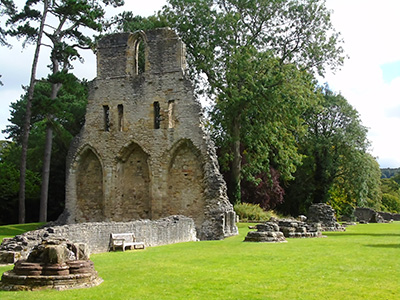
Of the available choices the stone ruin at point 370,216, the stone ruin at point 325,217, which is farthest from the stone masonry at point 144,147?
the stone ruin at point 370,216

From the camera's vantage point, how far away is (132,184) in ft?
71.0

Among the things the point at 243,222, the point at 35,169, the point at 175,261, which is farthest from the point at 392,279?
the point at 35,169

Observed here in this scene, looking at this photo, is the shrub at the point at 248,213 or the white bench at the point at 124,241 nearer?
the white bench at the point at 124,241

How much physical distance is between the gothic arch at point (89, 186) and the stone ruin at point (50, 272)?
14082 mm

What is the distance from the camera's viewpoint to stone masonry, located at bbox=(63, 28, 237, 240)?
20.2 m

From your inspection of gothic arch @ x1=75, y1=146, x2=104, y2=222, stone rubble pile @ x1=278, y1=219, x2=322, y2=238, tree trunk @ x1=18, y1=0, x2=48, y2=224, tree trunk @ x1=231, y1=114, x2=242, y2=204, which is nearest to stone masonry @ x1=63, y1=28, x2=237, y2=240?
gothic arch @ x1=75, y1=146, x2=104, y2=222

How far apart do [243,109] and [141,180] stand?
7750mm

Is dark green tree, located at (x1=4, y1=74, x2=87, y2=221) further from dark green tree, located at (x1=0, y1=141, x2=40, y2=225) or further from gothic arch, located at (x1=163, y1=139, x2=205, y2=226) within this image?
gothic arch, located at (x1=163, y1=139, x2=205, y2=226)

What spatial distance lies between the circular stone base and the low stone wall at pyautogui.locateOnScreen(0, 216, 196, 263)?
2253mm

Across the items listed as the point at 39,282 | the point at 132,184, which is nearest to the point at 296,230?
the point at 132,184

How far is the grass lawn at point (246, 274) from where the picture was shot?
7211mm

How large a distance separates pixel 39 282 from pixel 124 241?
6.06m

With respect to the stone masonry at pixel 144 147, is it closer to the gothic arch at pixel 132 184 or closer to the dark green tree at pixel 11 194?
the gothic arch at pixel 132 184

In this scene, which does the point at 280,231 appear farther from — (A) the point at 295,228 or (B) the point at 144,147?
(B) the point at 144,147
